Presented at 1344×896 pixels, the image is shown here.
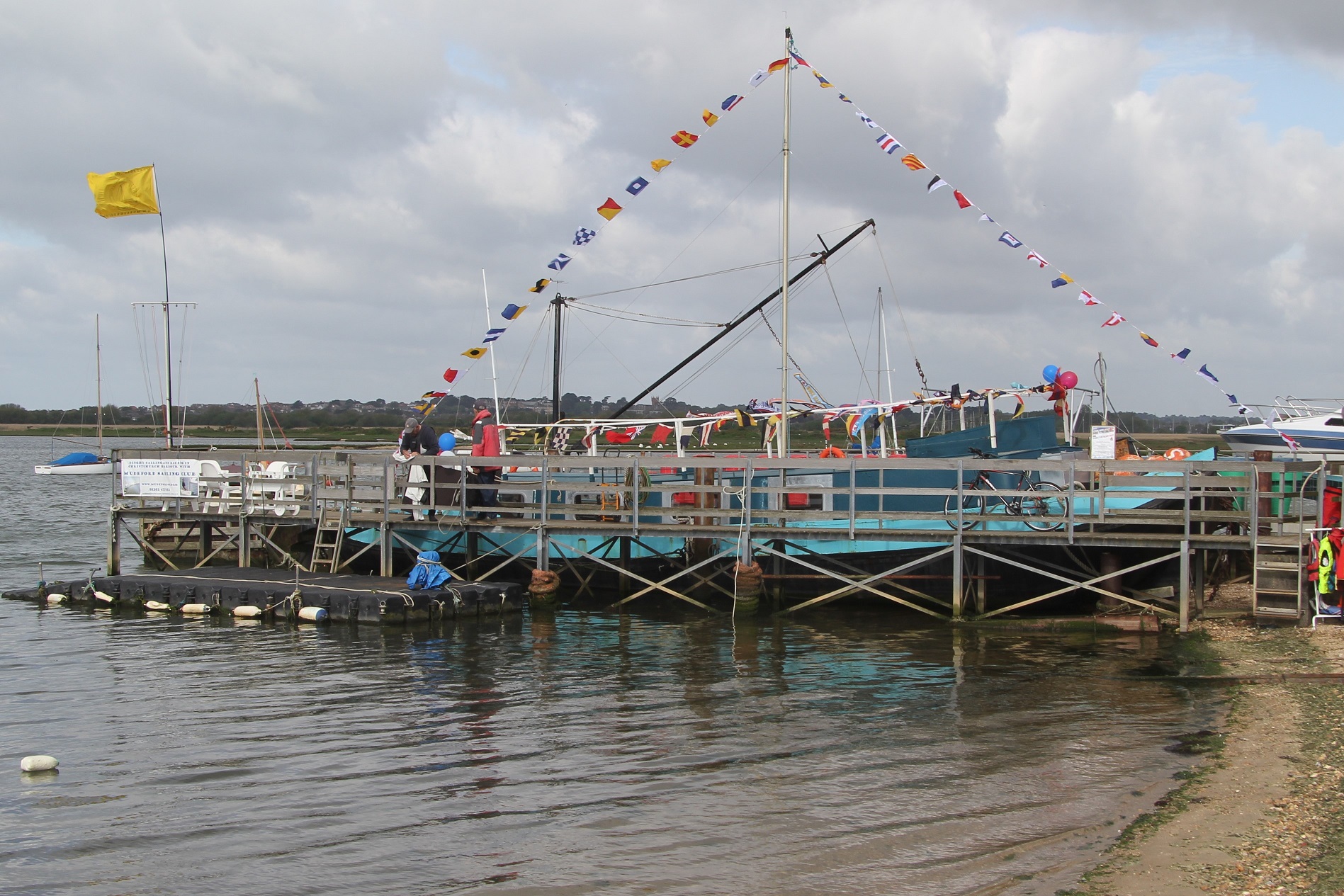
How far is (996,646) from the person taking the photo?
48.8 ft

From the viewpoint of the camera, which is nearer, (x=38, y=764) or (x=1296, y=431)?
(x=38, y=764)

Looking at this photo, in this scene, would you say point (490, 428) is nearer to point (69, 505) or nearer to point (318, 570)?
point (318, 570)

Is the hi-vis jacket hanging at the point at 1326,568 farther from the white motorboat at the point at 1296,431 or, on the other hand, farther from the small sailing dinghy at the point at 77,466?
the small sailing dinghy at the point at 77,466

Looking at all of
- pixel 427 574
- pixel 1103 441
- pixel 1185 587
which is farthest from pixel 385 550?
pixel 1185 587

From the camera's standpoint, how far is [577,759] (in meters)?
9.93

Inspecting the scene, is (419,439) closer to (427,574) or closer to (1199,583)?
(427,574)

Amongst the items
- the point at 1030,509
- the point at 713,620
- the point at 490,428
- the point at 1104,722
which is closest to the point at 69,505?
the point at 490,428

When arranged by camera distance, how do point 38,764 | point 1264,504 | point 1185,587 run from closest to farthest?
point 38,764 < point 1185,587 < point 1264,504

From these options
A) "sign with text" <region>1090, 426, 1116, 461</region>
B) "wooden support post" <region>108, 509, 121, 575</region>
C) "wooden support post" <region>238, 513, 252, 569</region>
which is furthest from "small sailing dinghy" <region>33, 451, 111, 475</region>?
"sign with text" <region>1090, 426, 1116, 461</region>

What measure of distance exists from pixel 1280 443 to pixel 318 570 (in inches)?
1000

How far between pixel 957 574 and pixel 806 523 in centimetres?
259

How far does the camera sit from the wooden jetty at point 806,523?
50.6 ft

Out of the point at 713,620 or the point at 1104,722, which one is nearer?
the point at 1104,722

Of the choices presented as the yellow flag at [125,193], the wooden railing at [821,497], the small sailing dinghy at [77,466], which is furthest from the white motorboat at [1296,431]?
the small sailing dinghy at [77,466]
